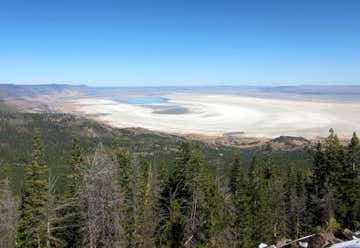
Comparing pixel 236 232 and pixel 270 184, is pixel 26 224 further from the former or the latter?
pixel 270 184

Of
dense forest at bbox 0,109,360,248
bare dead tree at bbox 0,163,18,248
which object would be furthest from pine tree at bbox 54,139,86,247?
bare dead tree at bbox 0,163,18,248

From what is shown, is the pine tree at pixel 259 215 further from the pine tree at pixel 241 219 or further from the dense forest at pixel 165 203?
the pine tree at pixel 241 219

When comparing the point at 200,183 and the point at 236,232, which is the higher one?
the point at 200,183

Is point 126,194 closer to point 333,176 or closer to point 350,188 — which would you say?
point 333,176

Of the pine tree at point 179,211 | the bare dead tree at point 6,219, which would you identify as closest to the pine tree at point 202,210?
the pine tree at point 179,211

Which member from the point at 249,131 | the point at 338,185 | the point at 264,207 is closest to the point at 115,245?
the point at 264,207

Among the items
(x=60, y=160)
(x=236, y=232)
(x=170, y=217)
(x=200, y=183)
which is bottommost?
(x=60, y=160)

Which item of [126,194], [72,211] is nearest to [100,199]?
[72,211]

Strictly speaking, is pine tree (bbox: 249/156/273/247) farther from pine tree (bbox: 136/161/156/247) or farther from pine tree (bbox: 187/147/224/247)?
pine tree (bbox: 136/161/156/247)
